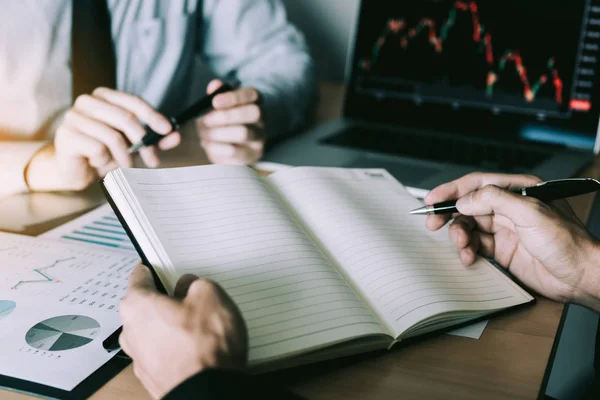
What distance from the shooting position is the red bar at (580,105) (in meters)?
1.08

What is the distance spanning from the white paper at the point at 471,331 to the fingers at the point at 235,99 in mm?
516

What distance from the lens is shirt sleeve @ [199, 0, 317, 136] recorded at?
1171 millimetres

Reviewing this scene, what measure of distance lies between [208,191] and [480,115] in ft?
2.62

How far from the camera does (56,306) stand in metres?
0.49

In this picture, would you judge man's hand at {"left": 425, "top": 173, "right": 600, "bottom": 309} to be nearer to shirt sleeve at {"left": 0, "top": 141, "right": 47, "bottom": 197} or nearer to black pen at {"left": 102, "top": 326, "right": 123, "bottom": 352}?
black pen at {"left": 102, "top": 326, "right": 123, "bottom": 352}

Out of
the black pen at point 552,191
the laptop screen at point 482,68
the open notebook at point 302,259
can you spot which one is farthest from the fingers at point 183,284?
the laptop screen at point 482,68

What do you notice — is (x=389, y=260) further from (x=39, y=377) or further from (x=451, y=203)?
(x=39, y=377)

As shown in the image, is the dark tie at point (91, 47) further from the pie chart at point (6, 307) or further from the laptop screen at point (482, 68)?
the pie chart at point (6, 307)

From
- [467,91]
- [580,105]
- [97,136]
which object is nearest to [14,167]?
[97,136]

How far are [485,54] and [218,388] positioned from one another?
1.01m

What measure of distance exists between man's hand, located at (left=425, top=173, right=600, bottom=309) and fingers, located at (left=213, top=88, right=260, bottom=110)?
40cm

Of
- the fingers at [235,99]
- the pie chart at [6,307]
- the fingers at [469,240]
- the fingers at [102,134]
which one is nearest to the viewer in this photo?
the pie chart at [6,307]

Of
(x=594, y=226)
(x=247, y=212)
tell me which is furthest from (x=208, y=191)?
(x=594, y=226)

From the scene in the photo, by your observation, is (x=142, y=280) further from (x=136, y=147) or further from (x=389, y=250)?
(x=136, y=147)
